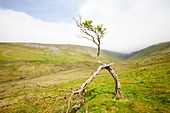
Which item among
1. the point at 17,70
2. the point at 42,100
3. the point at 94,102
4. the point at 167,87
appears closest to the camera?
the point at 42,100

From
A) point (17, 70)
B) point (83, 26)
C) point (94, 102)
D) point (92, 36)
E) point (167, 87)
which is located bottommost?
point (17, 70)

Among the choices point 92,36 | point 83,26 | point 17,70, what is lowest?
point 17,70

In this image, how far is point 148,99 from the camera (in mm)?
17438

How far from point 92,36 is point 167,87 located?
11.6 metres

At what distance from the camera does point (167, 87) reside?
2022 cm

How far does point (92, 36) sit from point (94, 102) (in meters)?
8.23

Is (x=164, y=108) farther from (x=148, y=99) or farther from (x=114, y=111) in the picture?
(x=114, y=111)

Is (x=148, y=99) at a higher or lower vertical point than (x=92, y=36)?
lower

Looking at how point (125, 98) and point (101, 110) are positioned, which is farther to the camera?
point (125, 98)

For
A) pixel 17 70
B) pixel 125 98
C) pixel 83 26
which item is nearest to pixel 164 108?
pixel 125 98

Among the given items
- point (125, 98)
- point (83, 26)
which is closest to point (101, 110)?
point (125, 98)

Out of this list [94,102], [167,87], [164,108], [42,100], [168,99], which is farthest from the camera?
[167,87]

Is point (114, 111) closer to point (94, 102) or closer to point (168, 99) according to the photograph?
point (94, 102)

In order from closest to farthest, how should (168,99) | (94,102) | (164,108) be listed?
(164,108) < (168,99) < (94,102)
